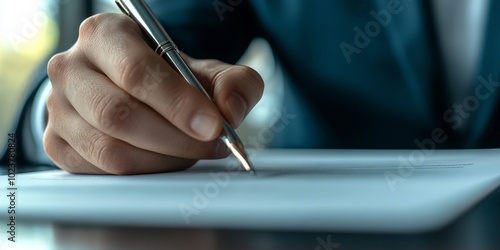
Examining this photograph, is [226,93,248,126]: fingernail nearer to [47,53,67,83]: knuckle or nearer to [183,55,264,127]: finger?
[183,55,264,127]: finger

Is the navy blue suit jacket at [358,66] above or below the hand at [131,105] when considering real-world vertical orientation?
below

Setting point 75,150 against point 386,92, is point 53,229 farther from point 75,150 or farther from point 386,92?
point 386,92

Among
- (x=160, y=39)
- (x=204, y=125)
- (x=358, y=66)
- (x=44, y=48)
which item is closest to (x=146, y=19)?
(x=160, y=39)

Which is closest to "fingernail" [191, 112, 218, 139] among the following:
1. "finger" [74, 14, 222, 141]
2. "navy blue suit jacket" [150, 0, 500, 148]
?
"finger" [74, 14, 222, 141]

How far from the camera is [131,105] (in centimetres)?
46

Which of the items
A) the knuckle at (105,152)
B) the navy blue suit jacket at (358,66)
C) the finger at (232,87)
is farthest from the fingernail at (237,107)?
the navy blue suit jacket at (358,66)

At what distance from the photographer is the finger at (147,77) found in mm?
408

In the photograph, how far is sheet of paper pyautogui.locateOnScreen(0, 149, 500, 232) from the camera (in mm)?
276

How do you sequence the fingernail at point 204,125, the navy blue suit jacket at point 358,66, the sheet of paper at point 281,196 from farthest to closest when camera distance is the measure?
the navy blue suit jacket at point 358,66
the fingernail at point 204,125
the sheet of paper at point 281,196

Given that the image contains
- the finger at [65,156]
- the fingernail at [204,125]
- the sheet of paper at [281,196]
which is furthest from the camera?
the finger at [65,156]

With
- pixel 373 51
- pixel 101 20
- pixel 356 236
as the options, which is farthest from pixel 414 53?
pixel 356 236

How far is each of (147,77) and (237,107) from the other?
0.07m

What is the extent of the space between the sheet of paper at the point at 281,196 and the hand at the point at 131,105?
0.9 inches

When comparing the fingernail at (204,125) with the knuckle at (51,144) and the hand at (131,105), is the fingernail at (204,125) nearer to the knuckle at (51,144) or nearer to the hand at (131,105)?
the hand at (131,105)
